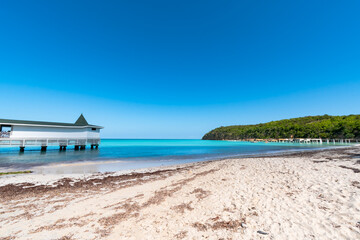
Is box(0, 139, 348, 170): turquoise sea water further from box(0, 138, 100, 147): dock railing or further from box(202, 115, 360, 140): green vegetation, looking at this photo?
box(202, 115, 360, 140): green vegetation

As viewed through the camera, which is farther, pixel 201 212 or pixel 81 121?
pixel 81 121

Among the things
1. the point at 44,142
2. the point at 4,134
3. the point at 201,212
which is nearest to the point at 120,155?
the point at 44,142

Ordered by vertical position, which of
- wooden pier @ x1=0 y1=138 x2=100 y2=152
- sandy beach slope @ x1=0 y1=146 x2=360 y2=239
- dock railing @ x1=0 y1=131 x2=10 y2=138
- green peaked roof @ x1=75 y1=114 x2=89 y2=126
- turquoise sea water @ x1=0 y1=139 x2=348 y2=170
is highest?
green peaked roof @ x1=75 y1=114 x2=89 y2=126

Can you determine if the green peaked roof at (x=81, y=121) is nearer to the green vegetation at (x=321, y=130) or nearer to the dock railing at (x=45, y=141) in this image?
the dock railing at (x=45, y=141)

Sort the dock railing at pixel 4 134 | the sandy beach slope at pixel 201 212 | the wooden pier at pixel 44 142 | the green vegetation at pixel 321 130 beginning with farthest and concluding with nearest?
the green vegetation at pixel 321 130 < the wooden pier at pixel 44 142 < the dock railing at pixel 4 134 < the sandy beach slope at pixel 201 212

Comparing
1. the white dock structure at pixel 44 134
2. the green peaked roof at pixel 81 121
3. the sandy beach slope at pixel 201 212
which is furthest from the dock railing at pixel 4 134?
the sandy beach slope at pixel 201 212

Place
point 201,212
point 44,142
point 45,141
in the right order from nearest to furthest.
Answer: point 201,212
point 44,142
point 45,141

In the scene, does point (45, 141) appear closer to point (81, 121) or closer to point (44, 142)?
point (44, 142)

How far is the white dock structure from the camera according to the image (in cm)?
2962

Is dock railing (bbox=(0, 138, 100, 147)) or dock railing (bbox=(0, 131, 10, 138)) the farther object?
dock railing (bbox=(0, 138, 100, 147))

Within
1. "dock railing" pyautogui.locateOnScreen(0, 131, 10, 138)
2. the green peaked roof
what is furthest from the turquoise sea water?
the green peaked roof

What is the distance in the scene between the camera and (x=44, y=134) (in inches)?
1319

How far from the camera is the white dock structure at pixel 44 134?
29619mm

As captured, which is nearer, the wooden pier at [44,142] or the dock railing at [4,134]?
the dock railing at [4,134]
